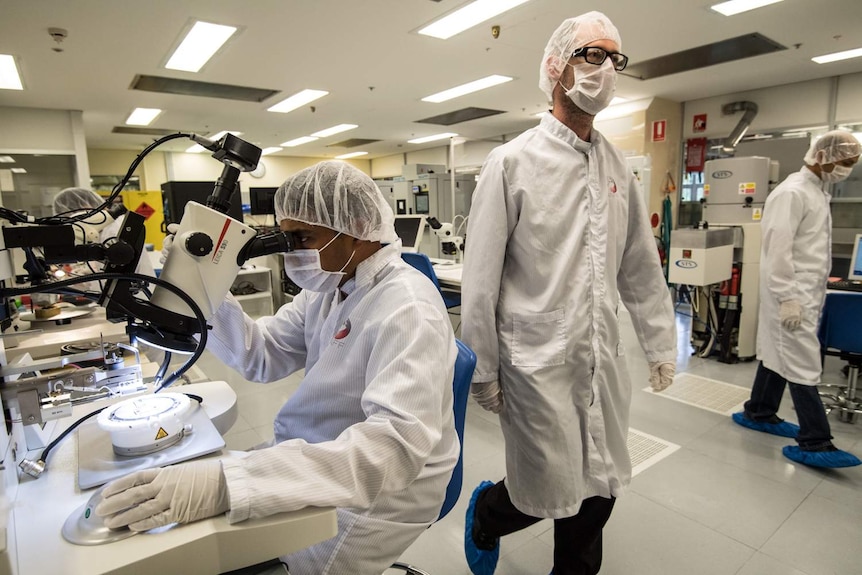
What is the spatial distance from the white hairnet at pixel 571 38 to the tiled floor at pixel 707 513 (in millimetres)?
1628

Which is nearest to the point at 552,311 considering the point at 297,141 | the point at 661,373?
the point at 661,373

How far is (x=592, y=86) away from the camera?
51.9 inches

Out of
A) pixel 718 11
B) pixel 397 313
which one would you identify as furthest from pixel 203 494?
pixel 718 11

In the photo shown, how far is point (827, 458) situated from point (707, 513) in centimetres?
74

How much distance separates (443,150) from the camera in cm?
1031

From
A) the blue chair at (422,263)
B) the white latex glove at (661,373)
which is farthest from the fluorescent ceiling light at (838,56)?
the white latex glove at (661,373)

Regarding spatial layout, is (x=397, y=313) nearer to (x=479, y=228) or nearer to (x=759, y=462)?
(x=479, y=228)

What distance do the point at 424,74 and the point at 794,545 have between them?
4.70 meters

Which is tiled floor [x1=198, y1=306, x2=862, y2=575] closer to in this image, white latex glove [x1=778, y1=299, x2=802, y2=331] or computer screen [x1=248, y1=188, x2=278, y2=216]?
white latex glove [x1=778, y1=299, x2=802, y2=331]

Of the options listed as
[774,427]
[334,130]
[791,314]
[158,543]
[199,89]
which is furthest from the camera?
[334,130]

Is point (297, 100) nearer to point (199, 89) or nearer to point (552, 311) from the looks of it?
point (199, 89)

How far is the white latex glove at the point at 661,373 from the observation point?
1521 millimetres

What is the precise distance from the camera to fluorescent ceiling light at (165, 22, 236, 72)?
366 centimetres

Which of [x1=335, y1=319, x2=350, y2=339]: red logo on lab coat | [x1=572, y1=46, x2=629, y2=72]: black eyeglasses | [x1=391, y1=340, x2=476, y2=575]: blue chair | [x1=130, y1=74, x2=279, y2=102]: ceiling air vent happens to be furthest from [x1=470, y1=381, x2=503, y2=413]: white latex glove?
[x1=130, y1=74, x2=279, y2=102]: ceiling air vent
